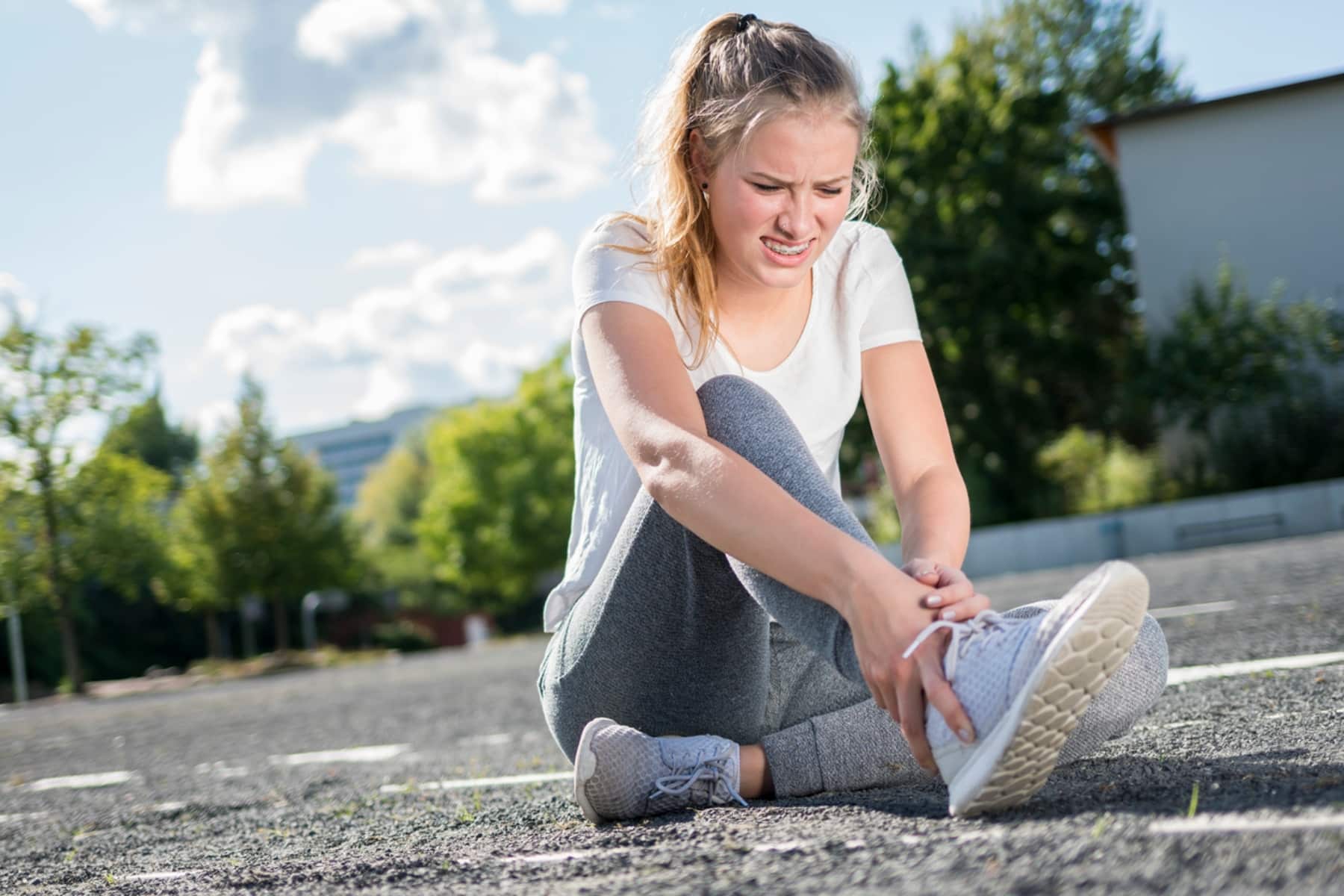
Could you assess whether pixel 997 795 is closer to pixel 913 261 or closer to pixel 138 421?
pixel 913 261

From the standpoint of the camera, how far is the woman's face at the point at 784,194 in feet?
6.44

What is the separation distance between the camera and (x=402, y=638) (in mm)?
37438

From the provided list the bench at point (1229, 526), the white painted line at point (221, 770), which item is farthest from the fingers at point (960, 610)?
the bench at point (1229, 526)

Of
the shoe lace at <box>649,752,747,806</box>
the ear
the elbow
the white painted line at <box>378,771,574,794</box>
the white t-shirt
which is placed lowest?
the white painted line at <box>378,771,574,794</box>

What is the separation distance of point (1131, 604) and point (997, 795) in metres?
0.28

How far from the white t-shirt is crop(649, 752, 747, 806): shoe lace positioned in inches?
13.8

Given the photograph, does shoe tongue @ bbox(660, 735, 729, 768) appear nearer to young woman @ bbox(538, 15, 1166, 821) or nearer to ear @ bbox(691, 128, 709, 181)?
young woman @ bbox(538, 15, 1166, 821)

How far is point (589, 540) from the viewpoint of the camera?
220cm

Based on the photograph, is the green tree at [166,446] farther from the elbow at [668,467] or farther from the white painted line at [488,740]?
the elbow at [668,467]

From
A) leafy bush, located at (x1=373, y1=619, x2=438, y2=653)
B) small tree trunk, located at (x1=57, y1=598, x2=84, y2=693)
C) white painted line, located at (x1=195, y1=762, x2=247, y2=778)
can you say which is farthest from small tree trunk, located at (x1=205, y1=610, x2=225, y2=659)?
white painted line, located at (x1=195, y1=762, x2=247, y2=778)

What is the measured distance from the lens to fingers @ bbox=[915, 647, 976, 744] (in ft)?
4.92

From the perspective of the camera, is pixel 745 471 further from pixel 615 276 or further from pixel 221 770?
pixel 221 770

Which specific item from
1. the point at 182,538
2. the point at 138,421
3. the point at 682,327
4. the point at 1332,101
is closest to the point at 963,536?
the point at 682,327

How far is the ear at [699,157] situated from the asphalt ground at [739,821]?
1.01 meters
